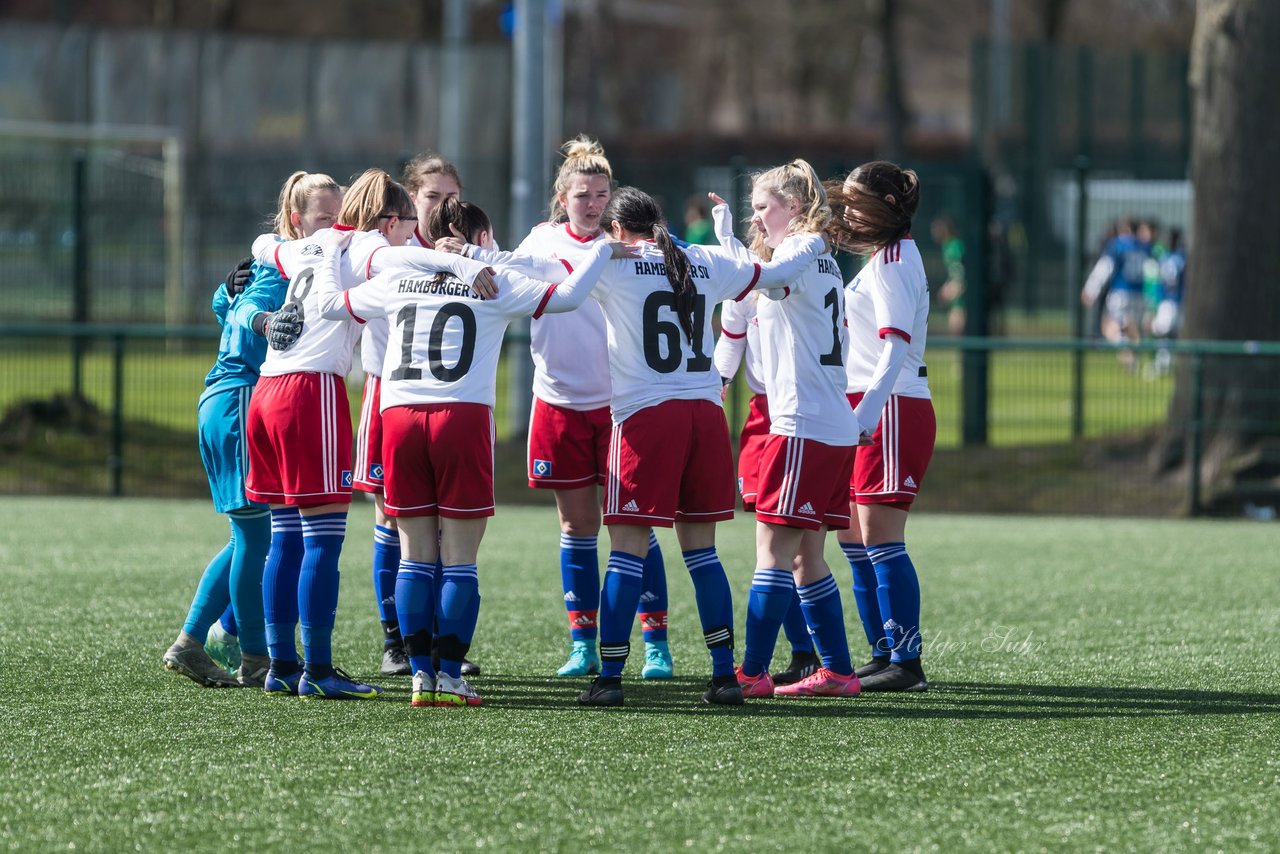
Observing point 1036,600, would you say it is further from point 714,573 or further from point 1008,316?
point 1008,316

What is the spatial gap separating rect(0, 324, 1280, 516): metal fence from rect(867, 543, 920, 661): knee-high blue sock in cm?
656

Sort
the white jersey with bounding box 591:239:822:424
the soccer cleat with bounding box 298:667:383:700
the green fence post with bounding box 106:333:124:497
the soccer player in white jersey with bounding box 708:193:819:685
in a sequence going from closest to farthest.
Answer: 1. the white jersey with bounding box 591:239:822:424
2. the soccer cleat with bounding box 298:667:383:700
3. the soccer player in white jersey with bounding box 708:193:819:685
4. the green fence post with bounding box 106:333:124:497

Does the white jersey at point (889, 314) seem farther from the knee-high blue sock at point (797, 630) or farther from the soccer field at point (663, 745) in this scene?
the soccer field at point (663, 745)

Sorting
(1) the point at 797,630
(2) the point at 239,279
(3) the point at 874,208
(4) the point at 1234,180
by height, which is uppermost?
(4) the point at 1234,180

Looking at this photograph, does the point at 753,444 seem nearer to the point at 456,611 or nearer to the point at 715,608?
the point at 715,608

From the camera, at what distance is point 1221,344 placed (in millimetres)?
12648

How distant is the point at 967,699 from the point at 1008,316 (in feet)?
62.5

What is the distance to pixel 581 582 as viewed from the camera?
6.70 metres

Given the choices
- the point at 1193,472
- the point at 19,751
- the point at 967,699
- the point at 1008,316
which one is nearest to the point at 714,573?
the point at 967,699

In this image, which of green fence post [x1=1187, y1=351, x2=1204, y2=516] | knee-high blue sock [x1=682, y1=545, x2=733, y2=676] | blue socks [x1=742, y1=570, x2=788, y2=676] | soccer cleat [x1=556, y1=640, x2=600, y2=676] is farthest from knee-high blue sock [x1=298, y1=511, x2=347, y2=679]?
green fence post [x1=1187, y1=351, x2=1204, y2=516]

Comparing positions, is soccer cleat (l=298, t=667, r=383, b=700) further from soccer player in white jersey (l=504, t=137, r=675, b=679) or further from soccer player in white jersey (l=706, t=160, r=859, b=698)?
soccer player in white jersey (l=706, t=160, r=859, b=698)

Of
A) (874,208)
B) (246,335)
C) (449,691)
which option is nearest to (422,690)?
(449,691)

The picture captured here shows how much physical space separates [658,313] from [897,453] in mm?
1100

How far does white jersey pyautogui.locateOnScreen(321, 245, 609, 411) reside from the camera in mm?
5781
